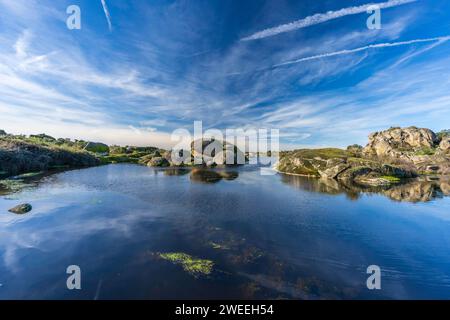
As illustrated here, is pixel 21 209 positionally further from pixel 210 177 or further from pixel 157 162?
pixel 157 162

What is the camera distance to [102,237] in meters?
22.0

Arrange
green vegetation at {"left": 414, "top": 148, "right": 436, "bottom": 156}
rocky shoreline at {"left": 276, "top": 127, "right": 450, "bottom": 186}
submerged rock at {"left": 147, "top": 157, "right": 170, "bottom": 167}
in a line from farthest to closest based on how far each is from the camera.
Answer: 1. submerged rock at {"left": 147, "top": 157, "right": 170, "bottom": 167}
2. green vegetation at {"left": 414, "top": 148, "right": 436, "bottom": 156}
3. rocky shoreline at {"left": 276, "top": 127, "right": 450, "bottom": 186}

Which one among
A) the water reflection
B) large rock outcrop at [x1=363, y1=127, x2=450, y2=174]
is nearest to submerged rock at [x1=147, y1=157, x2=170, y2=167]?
the water reflection

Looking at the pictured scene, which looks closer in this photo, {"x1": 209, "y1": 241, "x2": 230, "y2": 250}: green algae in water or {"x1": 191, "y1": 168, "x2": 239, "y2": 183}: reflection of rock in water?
{"x1": 209, "y1": 241, "x2": 230, "y2": 250}: green algae in water

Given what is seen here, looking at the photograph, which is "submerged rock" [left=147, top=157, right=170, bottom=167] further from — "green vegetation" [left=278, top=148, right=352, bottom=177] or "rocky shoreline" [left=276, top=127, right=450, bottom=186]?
"green vegetation" [left=278, top=148, right=352, bottom=177]

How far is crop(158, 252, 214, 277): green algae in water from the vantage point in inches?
631

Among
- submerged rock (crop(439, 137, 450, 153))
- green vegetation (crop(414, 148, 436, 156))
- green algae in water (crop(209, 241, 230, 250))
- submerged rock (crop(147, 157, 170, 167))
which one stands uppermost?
submerged rock (crop(439, 137, 450, 153))

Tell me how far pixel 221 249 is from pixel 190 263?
149 inches

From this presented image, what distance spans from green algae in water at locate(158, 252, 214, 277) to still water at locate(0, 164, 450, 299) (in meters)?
0.16

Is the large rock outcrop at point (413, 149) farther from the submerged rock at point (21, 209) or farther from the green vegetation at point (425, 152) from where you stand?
the submerged rock at point (21, 209)

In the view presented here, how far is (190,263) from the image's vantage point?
17.2 m

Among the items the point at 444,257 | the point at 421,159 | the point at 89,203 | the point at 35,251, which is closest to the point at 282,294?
the point at 444,257

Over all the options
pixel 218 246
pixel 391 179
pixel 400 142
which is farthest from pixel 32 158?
pixel 400 142

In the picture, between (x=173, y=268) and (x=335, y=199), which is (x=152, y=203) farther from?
(x=335, y=199)
